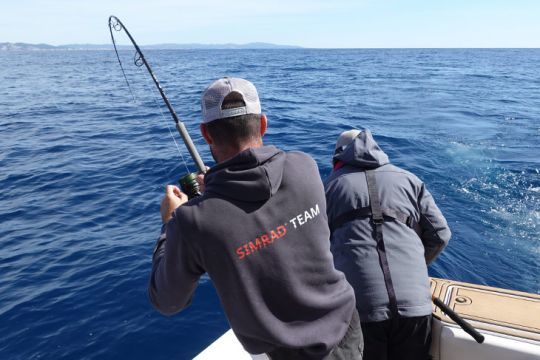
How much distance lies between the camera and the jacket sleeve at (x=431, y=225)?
3029 mm

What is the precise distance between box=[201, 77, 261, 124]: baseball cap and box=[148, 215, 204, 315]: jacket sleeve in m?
0.43

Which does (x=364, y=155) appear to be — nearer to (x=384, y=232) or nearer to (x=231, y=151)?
(x=384, y=232)

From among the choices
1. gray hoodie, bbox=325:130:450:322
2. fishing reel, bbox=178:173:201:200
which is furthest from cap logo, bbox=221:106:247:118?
gray hoodie, bbox=325:130:450:322

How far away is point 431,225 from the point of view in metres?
3.11

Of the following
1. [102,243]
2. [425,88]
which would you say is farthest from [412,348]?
[425,88]

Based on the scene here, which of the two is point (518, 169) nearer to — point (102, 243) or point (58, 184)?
point (102, 243)

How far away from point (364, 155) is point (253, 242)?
1626mm

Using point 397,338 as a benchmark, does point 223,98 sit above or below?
above

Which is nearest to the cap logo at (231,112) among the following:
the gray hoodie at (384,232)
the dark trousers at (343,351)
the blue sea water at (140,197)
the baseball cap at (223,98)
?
the baseball cap at (223,98)

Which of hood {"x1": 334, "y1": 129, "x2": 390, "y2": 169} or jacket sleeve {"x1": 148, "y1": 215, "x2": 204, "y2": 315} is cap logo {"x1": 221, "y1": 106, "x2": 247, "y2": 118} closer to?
jacket sleeve {"x1": 148, "y1": 215, "x2": 204, "y2": 315}

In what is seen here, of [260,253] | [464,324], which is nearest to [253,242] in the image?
[260,253]

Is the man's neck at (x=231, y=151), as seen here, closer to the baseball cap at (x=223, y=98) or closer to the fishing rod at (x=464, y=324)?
the baseball cap at (x=223, y=98)

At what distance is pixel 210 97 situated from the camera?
163 centimetres

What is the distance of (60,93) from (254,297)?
2638 centimetres
